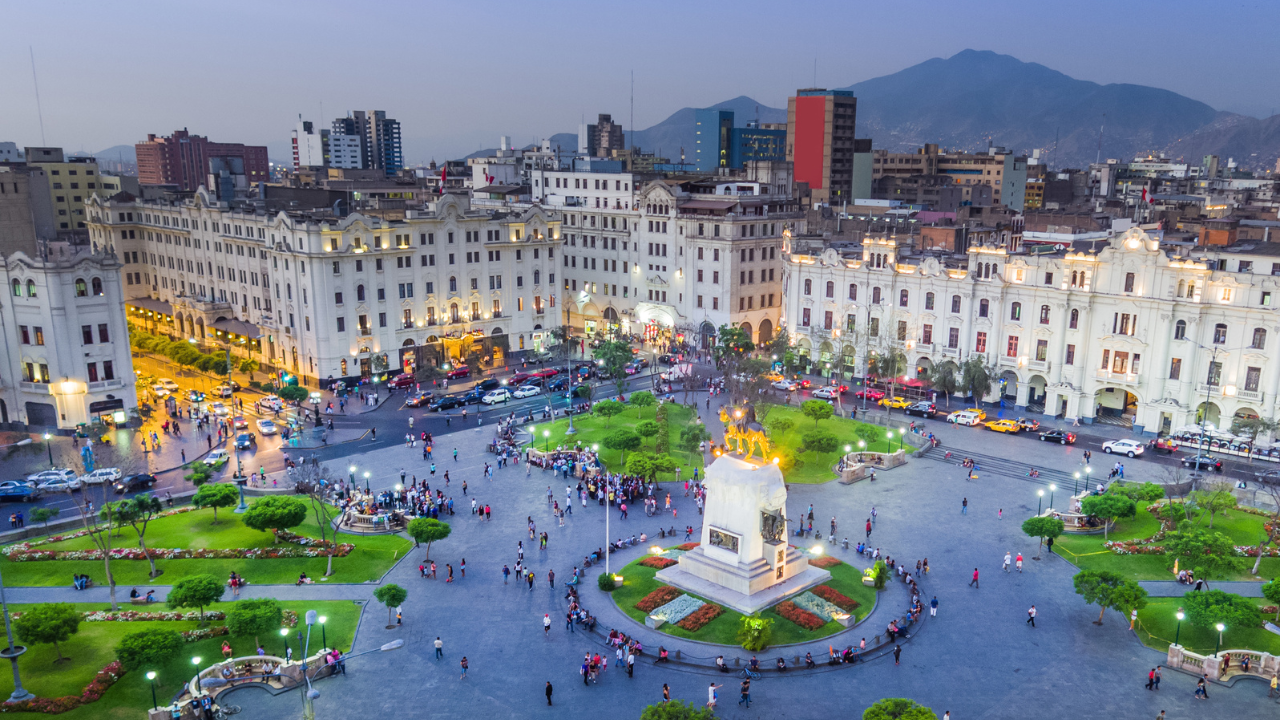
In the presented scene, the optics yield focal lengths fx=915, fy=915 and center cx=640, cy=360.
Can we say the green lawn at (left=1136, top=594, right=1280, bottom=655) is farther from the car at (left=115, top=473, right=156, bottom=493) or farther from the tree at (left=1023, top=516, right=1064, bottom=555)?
the car at (left=115, top=473, right=156, bottom=493)

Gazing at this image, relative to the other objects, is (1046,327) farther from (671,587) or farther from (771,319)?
(671,587)

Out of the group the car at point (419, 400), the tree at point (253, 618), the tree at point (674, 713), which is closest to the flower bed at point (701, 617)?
the tree at point (674, 713)

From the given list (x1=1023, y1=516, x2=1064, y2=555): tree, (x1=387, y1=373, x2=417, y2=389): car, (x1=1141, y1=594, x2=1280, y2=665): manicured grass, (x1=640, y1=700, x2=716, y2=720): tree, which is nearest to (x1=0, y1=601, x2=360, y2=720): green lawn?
(x1=640, y1=700, x2=716, y2=720): tree

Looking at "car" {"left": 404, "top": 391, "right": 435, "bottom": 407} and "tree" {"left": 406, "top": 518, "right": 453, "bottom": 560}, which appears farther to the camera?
"car" {"left": 404, "top": 391, "right": 435, "bottom": 407}

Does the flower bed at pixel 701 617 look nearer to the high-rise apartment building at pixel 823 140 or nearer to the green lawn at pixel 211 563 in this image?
the green lawn at pixel 211 563

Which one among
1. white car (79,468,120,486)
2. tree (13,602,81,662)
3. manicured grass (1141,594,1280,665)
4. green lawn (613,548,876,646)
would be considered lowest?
green lawn (613,548,876,646)

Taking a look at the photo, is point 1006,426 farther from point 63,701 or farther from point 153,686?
point 63,701
